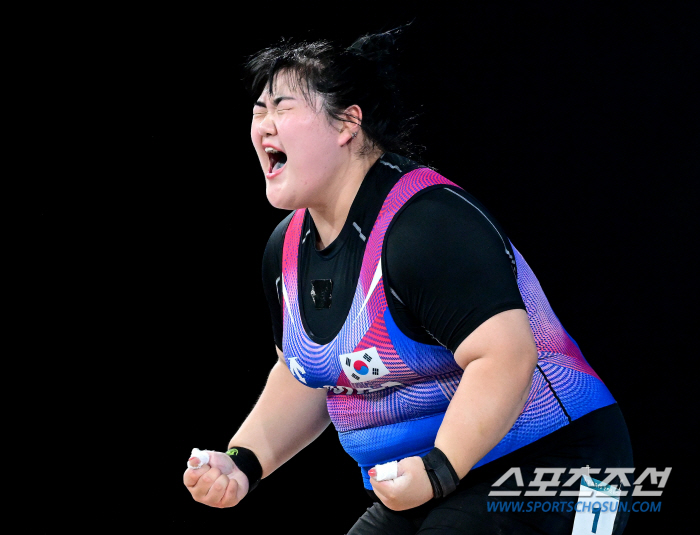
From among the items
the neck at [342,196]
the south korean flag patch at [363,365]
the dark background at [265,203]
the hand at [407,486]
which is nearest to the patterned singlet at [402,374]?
the south korean flag patch at [363,365]

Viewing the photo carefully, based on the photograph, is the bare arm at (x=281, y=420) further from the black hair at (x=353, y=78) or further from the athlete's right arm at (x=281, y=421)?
Result: the black hair at (x=353, y=78)

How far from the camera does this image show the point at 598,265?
2.23 metres

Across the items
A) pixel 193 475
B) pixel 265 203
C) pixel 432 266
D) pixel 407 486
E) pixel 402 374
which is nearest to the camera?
pixel 407 486

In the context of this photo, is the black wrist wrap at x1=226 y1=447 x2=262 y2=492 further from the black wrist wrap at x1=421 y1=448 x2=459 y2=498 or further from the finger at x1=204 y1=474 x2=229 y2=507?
the black wrist wrap at x1=421 y1=448 x2=459 y2=498

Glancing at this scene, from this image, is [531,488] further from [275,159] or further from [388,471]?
[275,159]

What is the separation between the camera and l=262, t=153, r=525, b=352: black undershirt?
4.04 feet

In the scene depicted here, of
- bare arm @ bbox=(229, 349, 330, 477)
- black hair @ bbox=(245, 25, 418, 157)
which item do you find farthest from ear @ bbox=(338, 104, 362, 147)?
bare arm @ bbox=(229, 349, 330, 477)

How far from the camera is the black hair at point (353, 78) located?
4.78 ft

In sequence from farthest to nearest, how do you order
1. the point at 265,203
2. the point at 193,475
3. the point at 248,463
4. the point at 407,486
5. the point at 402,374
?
1. the point at 265,203
2. the point at 248,463
3. the point at 193,475
4. the point at 402,374
5. the point at 407,486

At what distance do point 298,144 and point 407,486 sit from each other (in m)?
0.63

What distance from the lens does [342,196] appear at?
1486mm

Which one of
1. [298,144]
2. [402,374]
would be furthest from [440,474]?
[298,144]

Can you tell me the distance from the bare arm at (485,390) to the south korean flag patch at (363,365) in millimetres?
173

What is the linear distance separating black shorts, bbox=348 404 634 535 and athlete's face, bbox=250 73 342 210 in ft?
1.86
